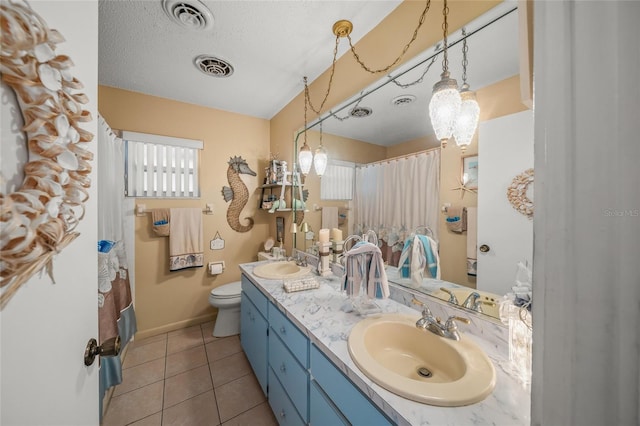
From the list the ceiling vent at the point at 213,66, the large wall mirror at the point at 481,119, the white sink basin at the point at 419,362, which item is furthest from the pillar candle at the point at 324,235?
the ceiling vent at the point at 213,66

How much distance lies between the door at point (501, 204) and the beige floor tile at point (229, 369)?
5.98ft

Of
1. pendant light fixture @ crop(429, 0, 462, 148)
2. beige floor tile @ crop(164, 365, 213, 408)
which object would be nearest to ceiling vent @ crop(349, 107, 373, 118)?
pendant light fixture @ crop(429, 0, 462, 148)

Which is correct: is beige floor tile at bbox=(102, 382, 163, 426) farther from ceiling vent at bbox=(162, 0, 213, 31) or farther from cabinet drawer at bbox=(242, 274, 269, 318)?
ceiling vent at bbox=(162, 0, 213, 31)

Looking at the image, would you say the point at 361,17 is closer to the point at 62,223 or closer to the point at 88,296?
the point at 62,223

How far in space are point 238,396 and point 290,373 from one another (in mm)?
747

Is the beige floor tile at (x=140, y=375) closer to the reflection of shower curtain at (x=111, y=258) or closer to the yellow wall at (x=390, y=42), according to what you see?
the reflection of shower curtain at (x=111, y=258)

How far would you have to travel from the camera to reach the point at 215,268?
2.50m

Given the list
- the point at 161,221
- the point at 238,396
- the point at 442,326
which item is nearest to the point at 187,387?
the point at 238,396

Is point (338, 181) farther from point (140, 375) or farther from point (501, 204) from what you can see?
point (140, 375)

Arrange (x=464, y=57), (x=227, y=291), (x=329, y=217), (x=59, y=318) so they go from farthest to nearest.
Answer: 1. (x=227, y=291)
2. (x=329, y=217)
3. (x=464, y=57)
4. (x=59, y=318)

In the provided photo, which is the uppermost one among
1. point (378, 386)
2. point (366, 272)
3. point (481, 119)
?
point (481, 119)

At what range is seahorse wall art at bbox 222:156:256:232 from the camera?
260cm

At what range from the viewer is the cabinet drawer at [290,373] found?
1021 mm

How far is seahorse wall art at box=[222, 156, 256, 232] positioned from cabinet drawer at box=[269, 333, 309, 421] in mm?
1589
